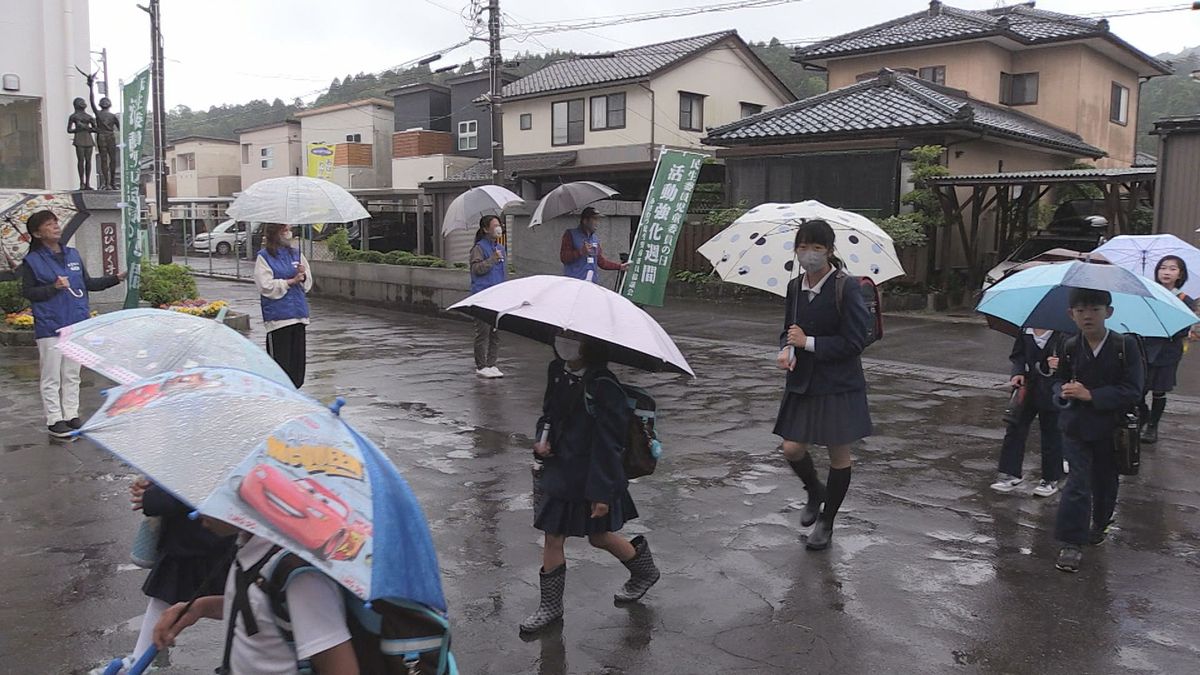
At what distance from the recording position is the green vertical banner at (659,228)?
12.2 m

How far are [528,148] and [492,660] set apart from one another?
2984 cm

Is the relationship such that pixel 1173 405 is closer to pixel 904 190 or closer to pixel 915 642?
pixel 915 642

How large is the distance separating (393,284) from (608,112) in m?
15.5

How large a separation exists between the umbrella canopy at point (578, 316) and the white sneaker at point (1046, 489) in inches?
136

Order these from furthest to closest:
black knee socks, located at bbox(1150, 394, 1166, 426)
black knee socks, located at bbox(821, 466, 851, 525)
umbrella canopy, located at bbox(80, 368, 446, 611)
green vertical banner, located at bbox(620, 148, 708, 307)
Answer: green vertical banner, located at bbox(620, 148, 708, 307) < black knee socks, located at bbox(1150, 394, 1166, 426) < black knee socks, located at bbox(821, 466, 851, 525) < umbrella canopy, located at bbox(80, 368, 446, 611)

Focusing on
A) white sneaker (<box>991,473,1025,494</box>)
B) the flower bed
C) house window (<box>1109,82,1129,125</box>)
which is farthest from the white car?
white sneaker (<box>991,473,1025,494</box>)

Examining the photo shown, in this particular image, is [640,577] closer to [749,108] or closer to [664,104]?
[664,104]

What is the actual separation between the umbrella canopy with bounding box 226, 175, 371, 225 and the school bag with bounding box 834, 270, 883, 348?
14.8 ft

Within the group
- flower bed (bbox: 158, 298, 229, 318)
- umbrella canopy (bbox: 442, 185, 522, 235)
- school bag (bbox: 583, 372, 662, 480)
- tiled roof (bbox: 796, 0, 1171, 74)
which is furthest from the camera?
tiled roof (bbox: 796, 0, 1171, 74)

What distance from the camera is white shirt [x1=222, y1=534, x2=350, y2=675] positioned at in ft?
6.73

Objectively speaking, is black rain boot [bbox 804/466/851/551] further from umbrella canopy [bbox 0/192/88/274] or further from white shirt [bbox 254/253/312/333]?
umbrella canopy [bbox 0/192/88/274]

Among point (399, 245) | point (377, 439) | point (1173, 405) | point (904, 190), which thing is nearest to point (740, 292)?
point (904, 190)

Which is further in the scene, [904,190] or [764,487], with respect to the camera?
[904,190]

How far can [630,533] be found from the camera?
538cm
